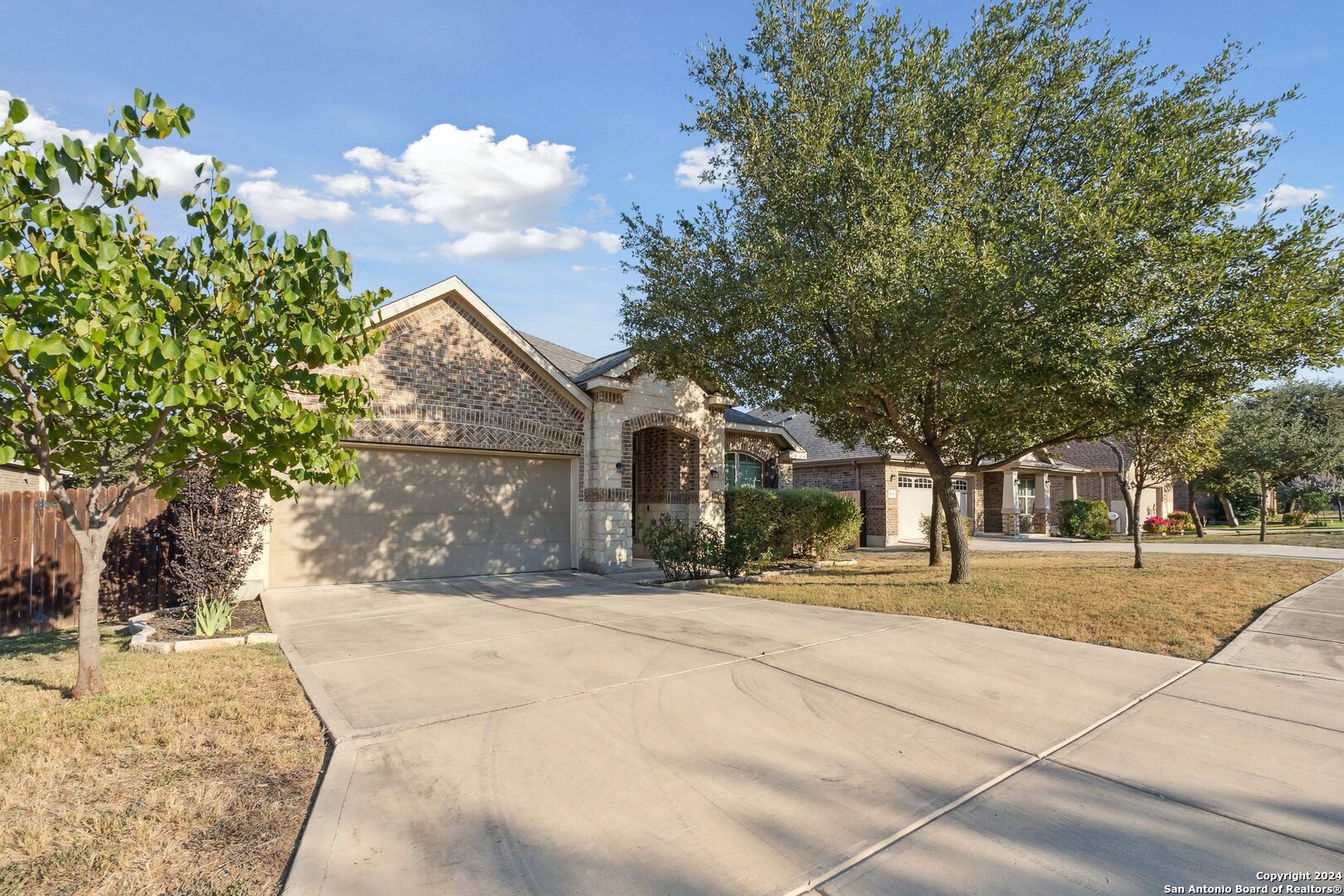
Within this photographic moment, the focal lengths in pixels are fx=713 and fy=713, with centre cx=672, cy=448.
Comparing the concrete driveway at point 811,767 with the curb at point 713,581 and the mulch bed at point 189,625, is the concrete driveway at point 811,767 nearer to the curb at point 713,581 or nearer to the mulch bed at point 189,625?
the mulch bed at point 189,625

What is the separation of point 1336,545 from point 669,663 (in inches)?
946

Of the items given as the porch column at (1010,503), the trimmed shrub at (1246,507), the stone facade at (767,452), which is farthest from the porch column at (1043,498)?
the trimmed shrub at (1246,507)

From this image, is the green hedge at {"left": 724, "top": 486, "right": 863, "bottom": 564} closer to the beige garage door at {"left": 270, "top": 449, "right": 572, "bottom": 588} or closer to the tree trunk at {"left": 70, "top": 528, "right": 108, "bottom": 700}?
the beige garage door at {"left": 270, "top": 449, "right": 572, "bottom": 588}

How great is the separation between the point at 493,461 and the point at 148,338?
9.75 meters

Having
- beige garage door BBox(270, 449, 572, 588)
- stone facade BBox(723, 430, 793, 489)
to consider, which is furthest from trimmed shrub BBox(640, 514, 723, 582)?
stone facade BBox(723, 430, 793, 489)

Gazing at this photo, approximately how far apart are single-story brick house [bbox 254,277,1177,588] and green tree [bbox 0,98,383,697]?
3996 millimetres

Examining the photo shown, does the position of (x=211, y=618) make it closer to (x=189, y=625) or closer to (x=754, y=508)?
(x=189, y=625)

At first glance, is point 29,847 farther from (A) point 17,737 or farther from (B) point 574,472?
(B) point 574,472

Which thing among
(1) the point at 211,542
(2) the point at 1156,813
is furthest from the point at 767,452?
(2) the point at 1156,813

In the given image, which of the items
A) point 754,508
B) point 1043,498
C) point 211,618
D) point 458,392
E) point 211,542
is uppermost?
point 458,392

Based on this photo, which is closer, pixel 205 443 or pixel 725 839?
pixel 725 839

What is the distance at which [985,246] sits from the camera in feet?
31.0

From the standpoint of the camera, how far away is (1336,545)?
2084 cm

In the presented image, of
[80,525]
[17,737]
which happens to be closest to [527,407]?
[80,525]
